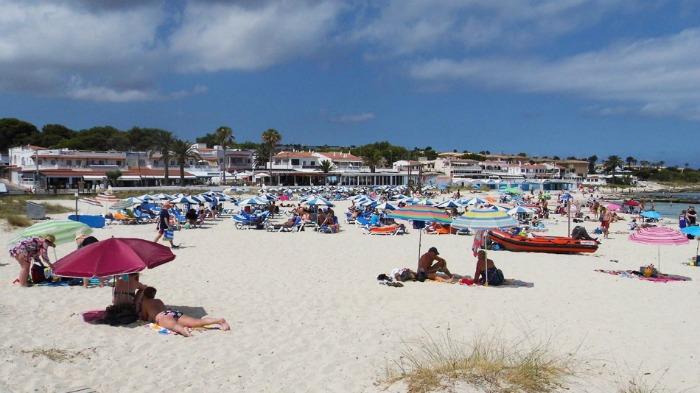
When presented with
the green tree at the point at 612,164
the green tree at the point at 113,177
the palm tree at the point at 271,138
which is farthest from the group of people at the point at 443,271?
the green tree at the point at 612,164

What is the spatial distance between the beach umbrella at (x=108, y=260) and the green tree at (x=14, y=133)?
268 feet

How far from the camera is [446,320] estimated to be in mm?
7707

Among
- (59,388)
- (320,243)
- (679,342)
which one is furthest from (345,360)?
(320,243)

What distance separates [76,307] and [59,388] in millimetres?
3177

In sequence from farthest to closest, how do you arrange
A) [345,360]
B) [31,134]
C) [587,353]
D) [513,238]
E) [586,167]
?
1. [586,167]
2. [31,134]
3. [513,238]
4. [587,353]
5. [345,360]

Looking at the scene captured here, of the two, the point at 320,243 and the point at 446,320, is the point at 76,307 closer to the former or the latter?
the point at 446,320

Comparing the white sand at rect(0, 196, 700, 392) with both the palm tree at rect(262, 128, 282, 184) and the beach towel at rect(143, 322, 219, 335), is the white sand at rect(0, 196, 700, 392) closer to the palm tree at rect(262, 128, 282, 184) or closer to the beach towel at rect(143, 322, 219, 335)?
the beach towel at rect(143, 322, 219, 335)

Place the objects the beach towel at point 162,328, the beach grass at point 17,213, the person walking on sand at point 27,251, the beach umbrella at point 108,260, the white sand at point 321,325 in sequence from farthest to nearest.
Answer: the beach grass at point 17,213 → the person walking on sand at point 27,251 → the beach towel at point 162,328 → the beach umbrella at point 108,260 → the white sand at point 321,325

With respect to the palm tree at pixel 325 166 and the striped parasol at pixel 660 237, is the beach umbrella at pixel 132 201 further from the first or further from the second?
the palm tree at pixel 325 166

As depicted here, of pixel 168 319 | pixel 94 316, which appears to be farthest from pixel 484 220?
pixel 94 316

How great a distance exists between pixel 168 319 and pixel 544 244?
11.6 m

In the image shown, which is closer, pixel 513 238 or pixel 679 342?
pixel 679 342

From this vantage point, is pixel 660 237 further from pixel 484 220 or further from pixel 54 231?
pixel 54 231

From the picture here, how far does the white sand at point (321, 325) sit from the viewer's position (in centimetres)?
541
